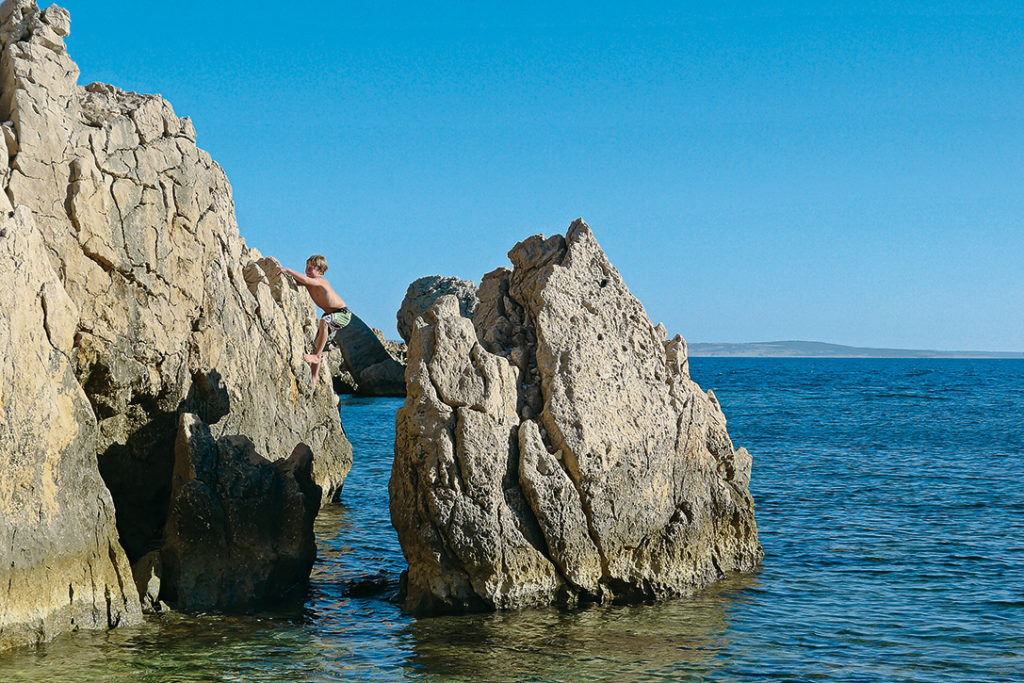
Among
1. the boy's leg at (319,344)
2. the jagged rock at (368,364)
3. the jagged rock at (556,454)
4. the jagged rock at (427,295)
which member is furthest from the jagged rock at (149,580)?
the jagged rock at (368,364)

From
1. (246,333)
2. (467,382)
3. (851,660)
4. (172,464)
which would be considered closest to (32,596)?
(172,464)

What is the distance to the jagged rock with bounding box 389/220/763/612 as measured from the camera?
13320 millimetres

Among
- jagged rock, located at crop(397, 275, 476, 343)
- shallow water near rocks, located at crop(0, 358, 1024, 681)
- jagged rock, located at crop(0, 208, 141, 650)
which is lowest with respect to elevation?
shallow water near rocks, located at crop(0, 358, 1024, 681)

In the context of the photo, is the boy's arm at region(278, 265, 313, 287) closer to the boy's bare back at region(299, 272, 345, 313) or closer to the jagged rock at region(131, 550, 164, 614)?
the boy's bare back at region(299, 272, 345, 313)

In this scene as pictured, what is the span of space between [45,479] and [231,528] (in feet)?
8.73

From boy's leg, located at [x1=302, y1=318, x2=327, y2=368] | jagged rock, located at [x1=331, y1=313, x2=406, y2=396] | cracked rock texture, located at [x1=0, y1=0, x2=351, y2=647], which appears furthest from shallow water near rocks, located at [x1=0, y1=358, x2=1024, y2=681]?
jagged rock, located at [x1=331, y1=313, x2=406, y2=396]

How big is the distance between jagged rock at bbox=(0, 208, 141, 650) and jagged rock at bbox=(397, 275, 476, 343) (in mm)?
46000

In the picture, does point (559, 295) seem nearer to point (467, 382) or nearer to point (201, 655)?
point (467, 382)

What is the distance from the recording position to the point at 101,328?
14461 millimetres

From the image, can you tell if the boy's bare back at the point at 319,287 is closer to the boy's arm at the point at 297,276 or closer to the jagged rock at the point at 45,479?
the boy's arm at the point at 297,276

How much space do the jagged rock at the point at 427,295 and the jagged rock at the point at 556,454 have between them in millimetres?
43093

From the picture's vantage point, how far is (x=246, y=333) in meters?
17.6

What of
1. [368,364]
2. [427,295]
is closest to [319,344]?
[368,364]

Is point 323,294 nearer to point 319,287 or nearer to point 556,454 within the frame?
point 319,287
